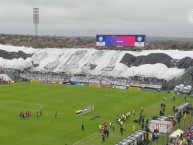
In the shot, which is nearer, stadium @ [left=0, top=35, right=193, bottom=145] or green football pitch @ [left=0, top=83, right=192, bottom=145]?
green football pitch @ [left=0, top=83, right=192, bottom=145]

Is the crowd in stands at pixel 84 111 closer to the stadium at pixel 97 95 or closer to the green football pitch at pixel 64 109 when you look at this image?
the stadium at pixel 97 95

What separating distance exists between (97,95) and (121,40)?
103ft

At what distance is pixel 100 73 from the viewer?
8662 centimetres

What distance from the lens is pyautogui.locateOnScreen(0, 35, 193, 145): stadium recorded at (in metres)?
38.4

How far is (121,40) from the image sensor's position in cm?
9350

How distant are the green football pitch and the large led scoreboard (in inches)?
895

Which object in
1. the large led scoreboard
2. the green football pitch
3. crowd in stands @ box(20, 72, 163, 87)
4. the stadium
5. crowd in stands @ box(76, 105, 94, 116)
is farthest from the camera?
the large led scoreboard

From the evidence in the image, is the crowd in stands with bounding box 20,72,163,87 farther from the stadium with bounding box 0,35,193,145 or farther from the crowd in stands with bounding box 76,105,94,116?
the crowd in stands with bounding box 76,105,94,116

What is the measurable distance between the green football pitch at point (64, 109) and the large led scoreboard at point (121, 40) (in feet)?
74.6

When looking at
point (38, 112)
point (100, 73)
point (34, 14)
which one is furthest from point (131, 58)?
point (34, 14)

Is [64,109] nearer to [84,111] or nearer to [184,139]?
[84,111]

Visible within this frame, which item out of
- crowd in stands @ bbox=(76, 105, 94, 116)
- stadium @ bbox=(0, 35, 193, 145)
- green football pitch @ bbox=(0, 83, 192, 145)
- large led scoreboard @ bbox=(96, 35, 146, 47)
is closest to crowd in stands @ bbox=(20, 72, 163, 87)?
stadium @ bbox=(0, 35, 193, 145)

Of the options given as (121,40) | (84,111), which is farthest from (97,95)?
(121,40)

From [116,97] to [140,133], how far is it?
1168 inches
